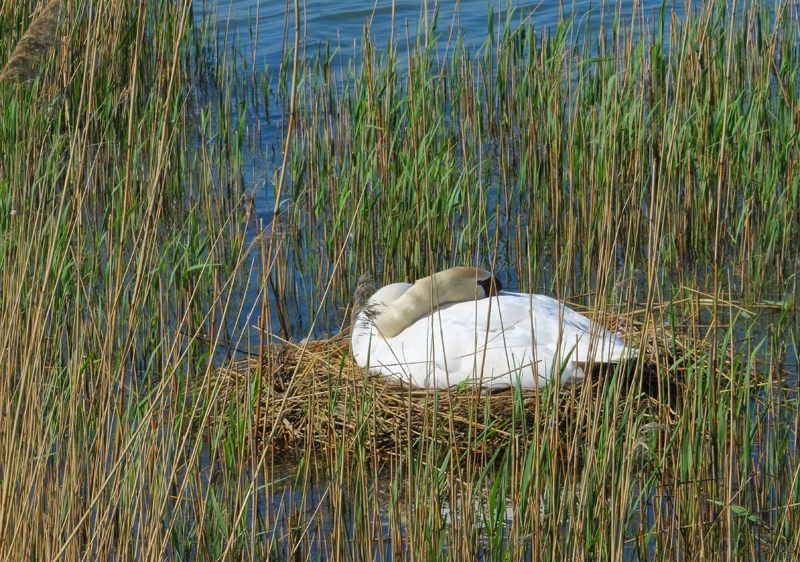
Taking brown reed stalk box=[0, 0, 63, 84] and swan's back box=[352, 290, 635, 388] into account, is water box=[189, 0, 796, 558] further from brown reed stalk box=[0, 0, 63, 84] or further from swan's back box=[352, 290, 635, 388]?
brown reed stalk box=[0, 0, 63, 84]

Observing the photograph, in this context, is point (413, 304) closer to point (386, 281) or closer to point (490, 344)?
point (490, 344)

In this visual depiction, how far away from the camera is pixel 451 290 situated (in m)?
3.98

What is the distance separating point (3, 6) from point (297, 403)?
117 inches

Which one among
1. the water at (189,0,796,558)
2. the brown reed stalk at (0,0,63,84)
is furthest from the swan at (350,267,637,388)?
the water at (189,0,796,558)

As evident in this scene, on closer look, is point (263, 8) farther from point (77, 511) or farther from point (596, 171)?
point (77, 511)

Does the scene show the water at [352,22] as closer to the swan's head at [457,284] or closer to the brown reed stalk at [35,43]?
the swan's head at [457,284]

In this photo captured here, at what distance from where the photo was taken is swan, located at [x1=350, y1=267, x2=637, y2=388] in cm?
363

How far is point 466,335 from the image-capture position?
3707mm

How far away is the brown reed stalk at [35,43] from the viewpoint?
6.95ft

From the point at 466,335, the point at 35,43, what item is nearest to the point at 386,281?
the point at 466,335

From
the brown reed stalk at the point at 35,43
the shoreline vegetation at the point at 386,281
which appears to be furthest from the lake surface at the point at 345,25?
→ the brown reed stalk at the point at 35,43

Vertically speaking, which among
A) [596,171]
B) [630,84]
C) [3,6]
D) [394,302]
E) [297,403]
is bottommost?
[297,403]

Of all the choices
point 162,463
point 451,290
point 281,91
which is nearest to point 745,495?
point 162,463

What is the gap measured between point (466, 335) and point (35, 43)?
2.01 metres
